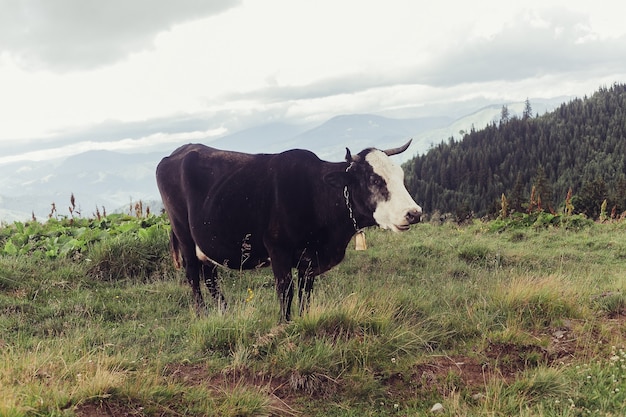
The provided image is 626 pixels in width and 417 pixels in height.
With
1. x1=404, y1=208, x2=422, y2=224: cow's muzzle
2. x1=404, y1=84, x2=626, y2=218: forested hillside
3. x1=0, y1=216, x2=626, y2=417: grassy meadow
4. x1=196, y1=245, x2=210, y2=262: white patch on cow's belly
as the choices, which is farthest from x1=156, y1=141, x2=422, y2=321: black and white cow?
x1=404, y1=84, x2=626, y2=218: forested hillside

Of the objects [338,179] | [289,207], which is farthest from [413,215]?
[289,207]

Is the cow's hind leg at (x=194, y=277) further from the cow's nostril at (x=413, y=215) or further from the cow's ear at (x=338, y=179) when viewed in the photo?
the cow's nostril at (x=413, y=215)

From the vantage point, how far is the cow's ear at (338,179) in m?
5.36

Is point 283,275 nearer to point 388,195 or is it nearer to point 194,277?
point 388,195

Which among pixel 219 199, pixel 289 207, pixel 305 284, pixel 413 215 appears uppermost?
pixel 219 199

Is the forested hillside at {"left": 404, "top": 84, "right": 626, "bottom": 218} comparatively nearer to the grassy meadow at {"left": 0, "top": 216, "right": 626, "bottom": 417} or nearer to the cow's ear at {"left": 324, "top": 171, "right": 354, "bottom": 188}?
the grassy meadow at {"left": 0, "top": 216, "right": 626, "bottom": 417}

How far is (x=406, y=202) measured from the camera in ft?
16.6

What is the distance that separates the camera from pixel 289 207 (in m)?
5.42

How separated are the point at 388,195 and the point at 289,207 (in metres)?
1.17

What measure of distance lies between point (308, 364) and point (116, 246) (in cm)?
554

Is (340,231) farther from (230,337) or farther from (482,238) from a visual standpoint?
(482,238)

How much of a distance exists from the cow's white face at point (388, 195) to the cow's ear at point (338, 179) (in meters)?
0.25

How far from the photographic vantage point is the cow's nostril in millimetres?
4879

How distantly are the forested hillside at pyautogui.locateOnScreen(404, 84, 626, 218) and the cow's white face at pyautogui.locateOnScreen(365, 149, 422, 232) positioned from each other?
375 feet
